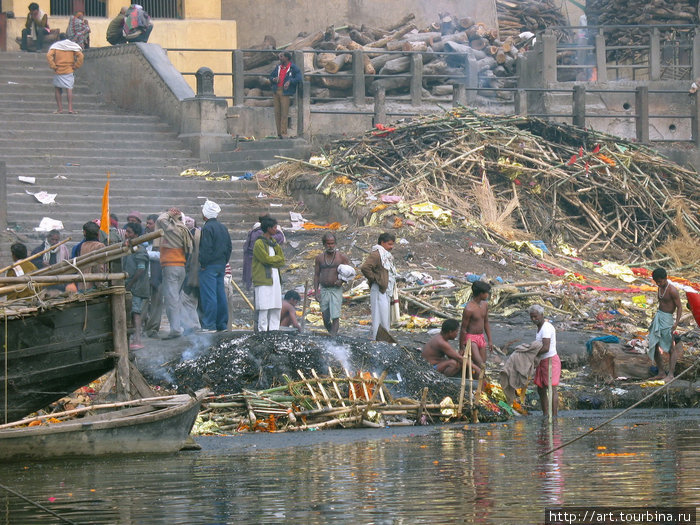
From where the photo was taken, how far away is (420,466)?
1103cm

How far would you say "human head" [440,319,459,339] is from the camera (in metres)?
15.8

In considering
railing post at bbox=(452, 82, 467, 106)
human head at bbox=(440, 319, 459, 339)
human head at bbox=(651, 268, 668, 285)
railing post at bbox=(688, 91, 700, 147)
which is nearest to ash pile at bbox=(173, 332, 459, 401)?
human head at bbox=(440, 319, 459, 339)

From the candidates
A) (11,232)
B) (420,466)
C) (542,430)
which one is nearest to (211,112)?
(11,232)

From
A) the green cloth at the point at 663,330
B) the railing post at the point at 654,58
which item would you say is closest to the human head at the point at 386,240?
the green cloth at the point at 663,330

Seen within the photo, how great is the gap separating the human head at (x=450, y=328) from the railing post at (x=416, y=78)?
13556mm

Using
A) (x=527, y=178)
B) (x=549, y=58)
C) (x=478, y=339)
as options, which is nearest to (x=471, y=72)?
(x=549, y=58)

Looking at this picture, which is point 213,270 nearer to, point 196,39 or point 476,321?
point 476,321

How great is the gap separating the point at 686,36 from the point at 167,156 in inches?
630

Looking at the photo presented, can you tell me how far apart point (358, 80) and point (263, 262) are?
A: 489 inches

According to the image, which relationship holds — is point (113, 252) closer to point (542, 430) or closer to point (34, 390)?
point (34, 390)

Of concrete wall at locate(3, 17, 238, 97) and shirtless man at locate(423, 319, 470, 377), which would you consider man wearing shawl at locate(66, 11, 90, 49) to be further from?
shirtless man at locate(423, 319, 470, 377)

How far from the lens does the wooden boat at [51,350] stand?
472 inches

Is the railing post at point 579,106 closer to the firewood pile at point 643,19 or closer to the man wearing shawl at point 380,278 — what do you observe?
the firewood pile at point 643,19

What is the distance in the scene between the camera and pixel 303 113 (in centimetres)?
2616
